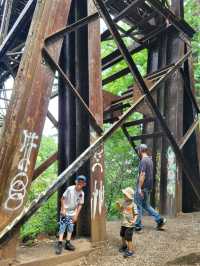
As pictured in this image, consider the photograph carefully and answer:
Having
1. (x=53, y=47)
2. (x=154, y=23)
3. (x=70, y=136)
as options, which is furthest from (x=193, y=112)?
(x=53, y=47)

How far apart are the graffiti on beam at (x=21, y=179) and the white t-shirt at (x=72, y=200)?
32.5 inches

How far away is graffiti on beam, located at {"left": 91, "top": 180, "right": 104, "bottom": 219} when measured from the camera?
19.1 ft

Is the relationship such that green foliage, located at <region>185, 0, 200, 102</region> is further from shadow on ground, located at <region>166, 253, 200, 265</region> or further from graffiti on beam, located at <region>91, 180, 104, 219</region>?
shadow on ground, located at <region>166, 253, 200, 265</region>

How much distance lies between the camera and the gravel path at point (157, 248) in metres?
5.28

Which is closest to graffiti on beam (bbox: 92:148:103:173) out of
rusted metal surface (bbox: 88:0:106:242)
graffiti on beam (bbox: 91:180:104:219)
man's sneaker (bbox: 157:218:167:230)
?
rusted metal surface (bbox: 88:0:106:242)

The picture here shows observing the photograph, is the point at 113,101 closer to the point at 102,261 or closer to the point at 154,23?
the point at 154,23

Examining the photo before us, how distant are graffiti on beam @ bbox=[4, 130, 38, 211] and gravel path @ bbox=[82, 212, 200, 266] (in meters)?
1.38

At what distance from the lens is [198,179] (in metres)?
Answer: 9.23

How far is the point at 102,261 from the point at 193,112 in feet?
17.2

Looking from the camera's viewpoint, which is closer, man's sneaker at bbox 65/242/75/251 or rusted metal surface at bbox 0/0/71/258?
rusted metal surface at bbox 0/0/71/258

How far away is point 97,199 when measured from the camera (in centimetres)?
589

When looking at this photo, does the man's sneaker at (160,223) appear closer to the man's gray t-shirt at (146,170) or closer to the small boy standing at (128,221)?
the man's gray t-shirt at (146,170)

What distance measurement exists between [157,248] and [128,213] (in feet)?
2.70

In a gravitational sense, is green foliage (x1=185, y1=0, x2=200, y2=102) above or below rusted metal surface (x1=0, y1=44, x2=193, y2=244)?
above
